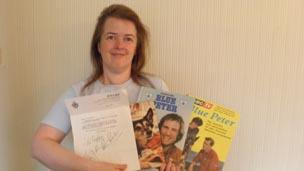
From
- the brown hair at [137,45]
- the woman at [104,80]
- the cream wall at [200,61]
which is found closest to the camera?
the woman at [104,80]

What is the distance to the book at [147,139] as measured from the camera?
40.1 inches

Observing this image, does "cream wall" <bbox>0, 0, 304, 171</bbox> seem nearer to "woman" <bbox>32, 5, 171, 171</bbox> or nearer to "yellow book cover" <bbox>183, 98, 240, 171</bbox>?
"woman" <bbox>32, 5, 171, 171</bbox>

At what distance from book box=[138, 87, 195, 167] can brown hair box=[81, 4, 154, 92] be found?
13 centimetres

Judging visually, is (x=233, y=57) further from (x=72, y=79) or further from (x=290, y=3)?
(x=72, y=79)

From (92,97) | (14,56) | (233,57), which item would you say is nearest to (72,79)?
(14,56)

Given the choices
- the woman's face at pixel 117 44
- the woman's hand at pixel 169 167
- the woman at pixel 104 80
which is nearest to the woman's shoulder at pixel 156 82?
the woman at pixel 104 80

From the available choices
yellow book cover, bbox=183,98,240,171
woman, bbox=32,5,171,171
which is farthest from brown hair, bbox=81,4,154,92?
yellow book cover, bbox=183,98,240,171

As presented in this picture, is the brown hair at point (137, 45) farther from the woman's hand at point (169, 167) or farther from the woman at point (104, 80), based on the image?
the woman's hand at point (169, 167)

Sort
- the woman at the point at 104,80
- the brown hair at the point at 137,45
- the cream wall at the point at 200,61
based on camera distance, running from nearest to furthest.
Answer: the woman at the point at 104,80 < the brown hair at the point at 137,45 < the cream wall at the point at 200,61

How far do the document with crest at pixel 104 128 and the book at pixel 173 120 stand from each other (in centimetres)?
9

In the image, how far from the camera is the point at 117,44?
107cm

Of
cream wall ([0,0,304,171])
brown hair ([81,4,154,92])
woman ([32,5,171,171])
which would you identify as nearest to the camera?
woman ([32,5,171,171])

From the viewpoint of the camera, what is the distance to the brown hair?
1114 millimetres

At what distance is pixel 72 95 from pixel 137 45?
275 mm
